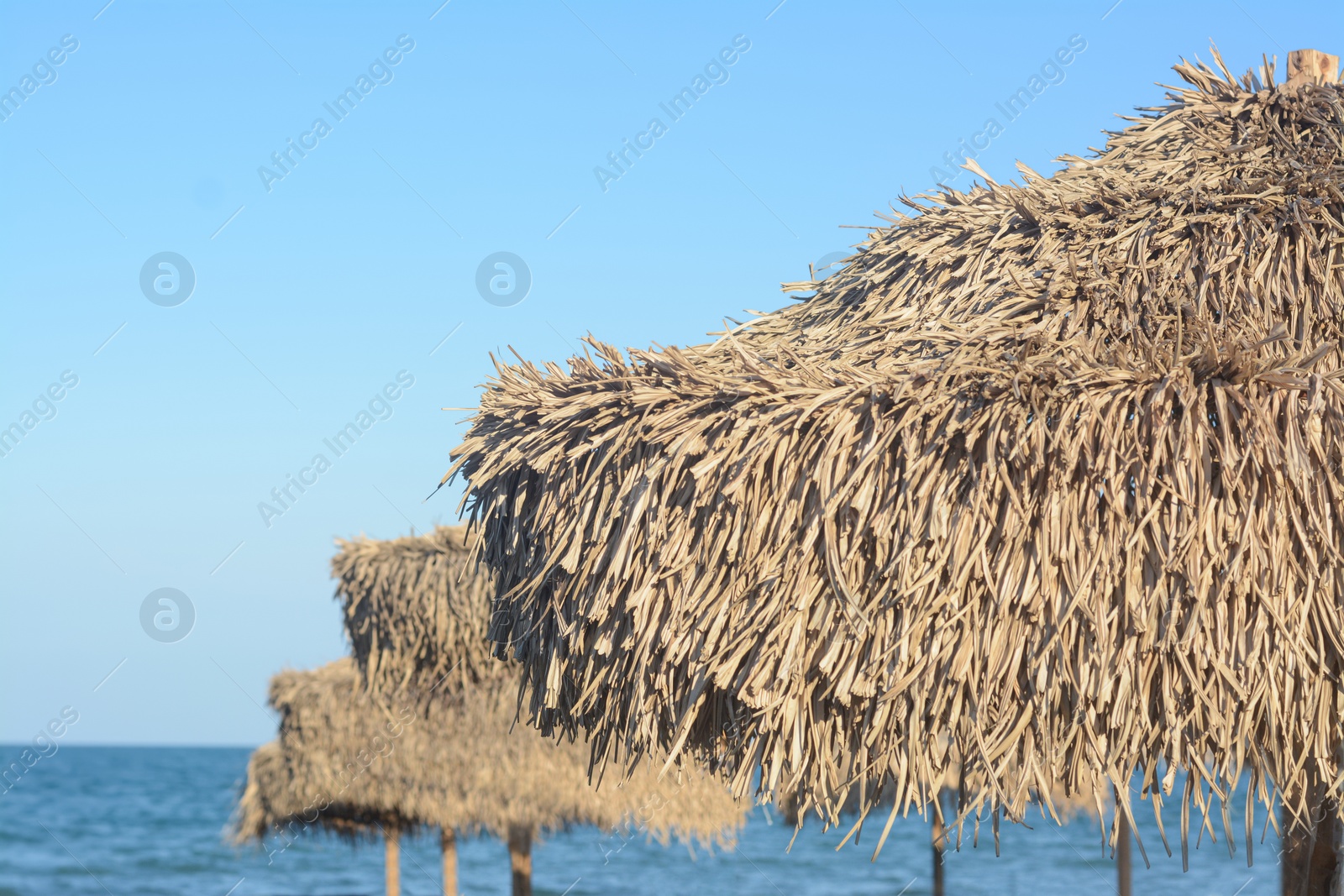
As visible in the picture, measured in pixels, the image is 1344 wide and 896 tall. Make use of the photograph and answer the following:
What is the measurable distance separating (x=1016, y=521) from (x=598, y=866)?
91.4 feet

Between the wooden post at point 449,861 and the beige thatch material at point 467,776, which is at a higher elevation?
the beige thatch material at point 467,776

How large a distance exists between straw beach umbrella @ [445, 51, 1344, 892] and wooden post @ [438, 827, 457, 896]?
7459 mm

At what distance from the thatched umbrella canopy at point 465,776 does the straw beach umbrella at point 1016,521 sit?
575 centimetres

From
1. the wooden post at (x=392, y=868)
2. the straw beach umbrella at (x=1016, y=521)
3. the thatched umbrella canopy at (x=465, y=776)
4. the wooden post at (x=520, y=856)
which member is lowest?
the wooden post at (x=392, y=868)

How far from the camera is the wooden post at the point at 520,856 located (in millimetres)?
9258

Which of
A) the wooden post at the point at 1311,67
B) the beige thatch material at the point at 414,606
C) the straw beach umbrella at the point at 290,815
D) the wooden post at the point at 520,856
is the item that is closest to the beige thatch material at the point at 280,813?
the straw beach umbrella at the point at 290,815

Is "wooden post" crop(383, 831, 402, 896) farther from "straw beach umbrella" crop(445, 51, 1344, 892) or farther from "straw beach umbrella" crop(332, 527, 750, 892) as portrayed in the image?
"straw beach umbrella" crop(445, 51, 1344, 892)

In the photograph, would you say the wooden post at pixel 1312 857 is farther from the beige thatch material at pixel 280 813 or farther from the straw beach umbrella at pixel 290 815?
the beige thatch material at pixel 280 813

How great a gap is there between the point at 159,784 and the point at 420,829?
43.8 meters

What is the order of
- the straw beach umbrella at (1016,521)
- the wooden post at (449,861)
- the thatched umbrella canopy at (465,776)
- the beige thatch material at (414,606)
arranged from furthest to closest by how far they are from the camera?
the wooden post at (449,861) < the thatched umbrella canopy at (465,776) < the beige thatch material at (414,606) < the straw beach umbrella at (1016,521)

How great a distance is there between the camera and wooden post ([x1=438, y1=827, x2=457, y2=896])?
9.78 metres

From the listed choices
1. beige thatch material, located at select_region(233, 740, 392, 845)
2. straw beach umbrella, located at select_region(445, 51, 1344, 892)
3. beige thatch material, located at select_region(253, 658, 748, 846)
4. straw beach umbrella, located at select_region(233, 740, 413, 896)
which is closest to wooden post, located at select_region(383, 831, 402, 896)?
straw beach umbrella, located at select_region(233, 740, 413, 896)

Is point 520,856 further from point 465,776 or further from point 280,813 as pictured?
point 280,813

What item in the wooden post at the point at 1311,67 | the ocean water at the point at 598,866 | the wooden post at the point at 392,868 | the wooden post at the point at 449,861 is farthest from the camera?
the ocean water at the point at 598,866
